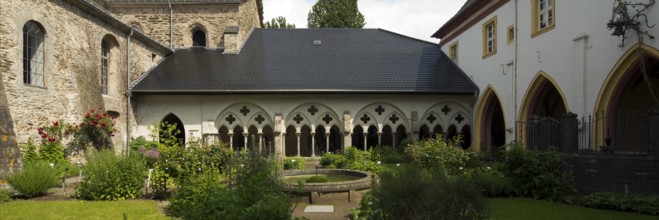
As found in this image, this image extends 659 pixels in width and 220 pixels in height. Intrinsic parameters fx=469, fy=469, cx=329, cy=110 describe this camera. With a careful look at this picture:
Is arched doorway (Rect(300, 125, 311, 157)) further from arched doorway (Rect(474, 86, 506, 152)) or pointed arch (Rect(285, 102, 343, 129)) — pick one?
arched doorway (Rect(474, 86, 506, 152))

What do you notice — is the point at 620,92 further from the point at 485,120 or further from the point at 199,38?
the point at 199,38

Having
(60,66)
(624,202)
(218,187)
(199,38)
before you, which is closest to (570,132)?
(624,202)

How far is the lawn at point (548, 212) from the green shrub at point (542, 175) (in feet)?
1.29

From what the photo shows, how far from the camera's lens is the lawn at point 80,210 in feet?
26.0

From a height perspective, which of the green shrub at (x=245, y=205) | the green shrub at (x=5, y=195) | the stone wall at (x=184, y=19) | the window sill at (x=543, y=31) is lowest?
the green shrub at (x=5, y=195)

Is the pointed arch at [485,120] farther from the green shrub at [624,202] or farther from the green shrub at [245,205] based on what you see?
the green shrub at [245,205]

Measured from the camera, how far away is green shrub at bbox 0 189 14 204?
913 cm

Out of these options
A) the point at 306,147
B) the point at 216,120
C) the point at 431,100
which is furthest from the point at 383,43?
the point at 216,120

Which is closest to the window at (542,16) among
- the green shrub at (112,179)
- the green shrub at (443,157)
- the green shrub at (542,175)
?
the green shrub at (443,157)

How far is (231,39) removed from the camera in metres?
22.5

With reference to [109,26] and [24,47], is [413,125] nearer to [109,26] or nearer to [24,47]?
[109,26]

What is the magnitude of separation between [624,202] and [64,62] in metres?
14.9

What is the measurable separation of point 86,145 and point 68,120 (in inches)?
38.5

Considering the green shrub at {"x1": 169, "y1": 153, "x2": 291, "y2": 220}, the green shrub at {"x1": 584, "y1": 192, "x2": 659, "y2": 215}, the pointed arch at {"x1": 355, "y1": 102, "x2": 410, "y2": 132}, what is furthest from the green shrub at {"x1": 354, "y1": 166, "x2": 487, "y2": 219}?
the pointed arch at {"x1": 355, "y1": 102, "x2": 410, "y2": 132}
